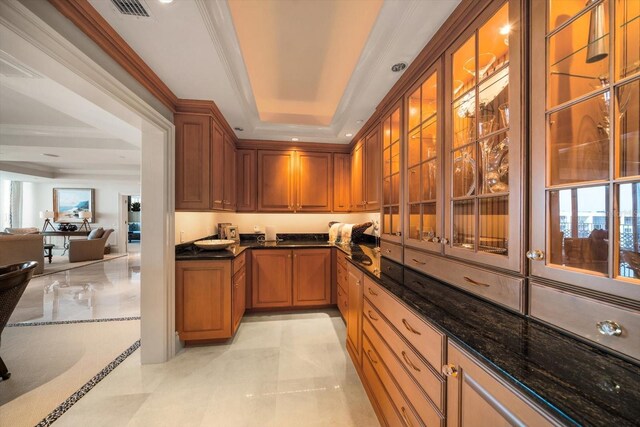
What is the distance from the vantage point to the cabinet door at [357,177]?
3146 millimetres

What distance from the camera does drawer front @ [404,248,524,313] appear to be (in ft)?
3.09

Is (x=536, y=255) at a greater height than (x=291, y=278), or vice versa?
(x=536, y=255)

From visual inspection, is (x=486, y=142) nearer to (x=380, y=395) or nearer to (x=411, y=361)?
(x=411, y=361)

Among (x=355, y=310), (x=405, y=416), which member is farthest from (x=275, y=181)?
(x=405, y=416)

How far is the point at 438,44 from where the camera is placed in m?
1.42

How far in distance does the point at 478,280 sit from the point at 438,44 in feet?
4.64

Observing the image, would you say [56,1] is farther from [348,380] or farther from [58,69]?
[348,380]

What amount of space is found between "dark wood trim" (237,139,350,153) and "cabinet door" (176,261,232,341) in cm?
197

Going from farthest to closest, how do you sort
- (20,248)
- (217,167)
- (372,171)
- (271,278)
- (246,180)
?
1. (20,248)
2. (246,180)
3. (271,278)
4. (372,171)
5. (217,167)

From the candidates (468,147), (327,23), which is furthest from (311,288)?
(327,23)

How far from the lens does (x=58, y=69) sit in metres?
1.24

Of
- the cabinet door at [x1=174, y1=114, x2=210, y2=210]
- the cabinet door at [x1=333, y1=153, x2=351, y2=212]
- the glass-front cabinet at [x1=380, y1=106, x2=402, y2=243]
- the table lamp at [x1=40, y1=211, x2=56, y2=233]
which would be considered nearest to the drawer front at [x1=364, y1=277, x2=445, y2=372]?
the glass-front cabinet at [x1=380, y1=106, x2=402, y2=243]

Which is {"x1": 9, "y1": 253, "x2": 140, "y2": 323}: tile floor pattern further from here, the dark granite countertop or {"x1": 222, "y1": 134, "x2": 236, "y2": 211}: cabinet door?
the dark granite countertop

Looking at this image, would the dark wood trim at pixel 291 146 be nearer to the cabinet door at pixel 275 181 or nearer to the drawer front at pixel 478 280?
the cabinet door at pixel 275 181
